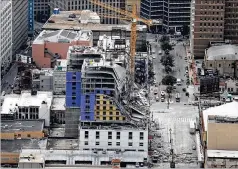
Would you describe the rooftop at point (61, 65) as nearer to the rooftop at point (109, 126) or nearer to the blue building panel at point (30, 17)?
the rooftop at point (109, 126)

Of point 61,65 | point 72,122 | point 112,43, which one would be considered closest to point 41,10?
point 61,65

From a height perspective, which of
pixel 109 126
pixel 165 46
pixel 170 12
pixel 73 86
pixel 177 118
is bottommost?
pixel 177 118

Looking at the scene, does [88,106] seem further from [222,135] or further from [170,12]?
[170,12]

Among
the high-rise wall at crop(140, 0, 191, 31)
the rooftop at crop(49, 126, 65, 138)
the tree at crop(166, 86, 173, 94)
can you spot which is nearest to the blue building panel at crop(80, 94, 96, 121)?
the rooftop at crop(49, 126, 65, 138)

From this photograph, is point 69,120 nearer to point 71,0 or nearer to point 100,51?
point 100,51

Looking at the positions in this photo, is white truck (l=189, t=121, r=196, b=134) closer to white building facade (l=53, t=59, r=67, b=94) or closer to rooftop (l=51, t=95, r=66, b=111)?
rooftop (l=51, t=95, r=66, b=111)

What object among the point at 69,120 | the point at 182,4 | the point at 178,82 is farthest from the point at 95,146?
the point at 182,4

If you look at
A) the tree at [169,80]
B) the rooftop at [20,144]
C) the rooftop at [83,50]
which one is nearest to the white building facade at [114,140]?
the rooftop at [20,144]
